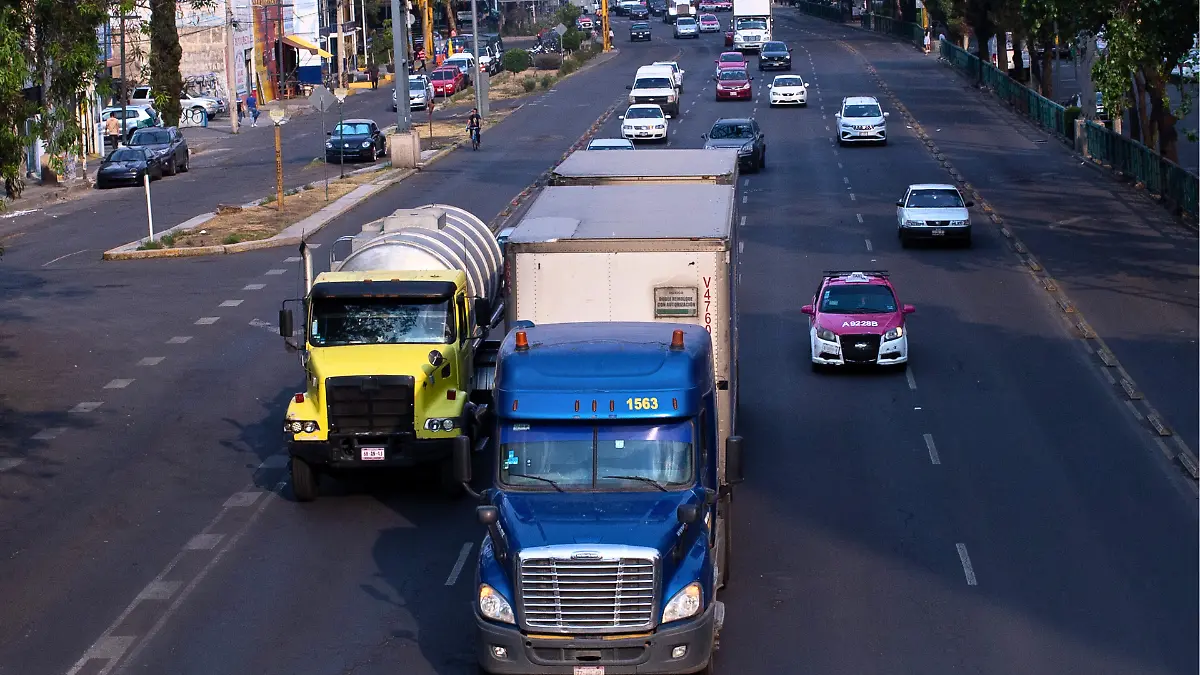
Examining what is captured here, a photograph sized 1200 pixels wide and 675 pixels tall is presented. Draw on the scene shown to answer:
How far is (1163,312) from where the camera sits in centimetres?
3072

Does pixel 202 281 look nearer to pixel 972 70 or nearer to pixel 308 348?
pixel 308 348

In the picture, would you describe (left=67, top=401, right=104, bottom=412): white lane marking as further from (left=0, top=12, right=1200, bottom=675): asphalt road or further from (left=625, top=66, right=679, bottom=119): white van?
(left=625, top=66, right=679, bottom=119): white van

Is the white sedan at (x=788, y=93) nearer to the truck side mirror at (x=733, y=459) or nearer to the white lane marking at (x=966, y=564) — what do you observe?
the white lane marking at (x=966, y=564)

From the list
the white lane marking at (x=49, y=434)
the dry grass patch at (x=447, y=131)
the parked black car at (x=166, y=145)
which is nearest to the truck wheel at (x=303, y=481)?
Result: the white lane marking at (x=49, y=434)

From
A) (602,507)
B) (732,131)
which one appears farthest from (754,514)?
(732,131)

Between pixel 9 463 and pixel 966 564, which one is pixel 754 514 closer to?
pixel 966 564

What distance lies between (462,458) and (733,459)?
7.64ft

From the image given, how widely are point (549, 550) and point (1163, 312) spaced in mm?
21804

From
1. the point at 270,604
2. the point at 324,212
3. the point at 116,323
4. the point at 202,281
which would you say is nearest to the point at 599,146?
the point at 324,212

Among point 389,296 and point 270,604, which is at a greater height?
point 389,296

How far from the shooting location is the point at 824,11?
509 feet

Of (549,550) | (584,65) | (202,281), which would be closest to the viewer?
(549,550)

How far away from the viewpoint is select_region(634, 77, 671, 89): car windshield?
68625 mm

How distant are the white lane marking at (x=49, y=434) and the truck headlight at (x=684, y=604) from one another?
13573mm
